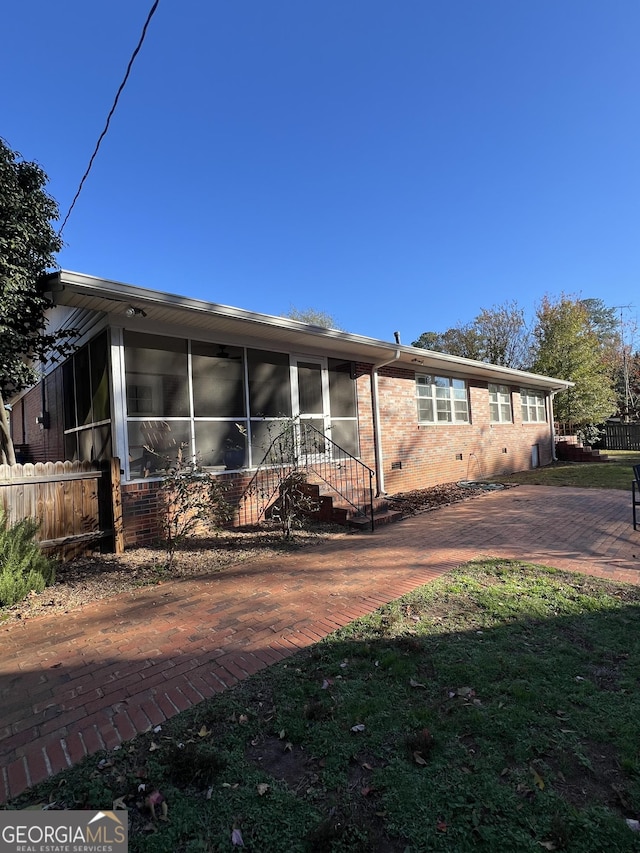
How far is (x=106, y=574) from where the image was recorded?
471cm

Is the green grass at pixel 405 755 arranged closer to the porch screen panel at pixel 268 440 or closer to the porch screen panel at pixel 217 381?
the porch screen panel at pixel 268 440

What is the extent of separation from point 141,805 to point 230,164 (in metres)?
12.2

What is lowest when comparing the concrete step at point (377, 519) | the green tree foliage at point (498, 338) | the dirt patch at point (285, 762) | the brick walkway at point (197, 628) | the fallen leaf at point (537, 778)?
the dirt patch at point (285, 762)

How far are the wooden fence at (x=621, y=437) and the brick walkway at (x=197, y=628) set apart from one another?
65.5ft

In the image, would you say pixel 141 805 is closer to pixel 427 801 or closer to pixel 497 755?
pixel 427 801

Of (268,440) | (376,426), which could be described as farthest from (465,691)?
(376,426)

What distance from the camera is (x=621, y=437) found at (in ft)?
74.8

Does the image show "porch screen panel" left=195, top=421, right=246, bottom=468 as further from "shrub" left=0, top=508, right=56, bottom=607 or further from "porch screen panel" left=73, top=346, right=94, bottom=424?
"shrub" left=0, top=508, right=56, bottom=607

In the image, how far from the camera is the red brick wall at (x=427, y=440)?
31.9 feet

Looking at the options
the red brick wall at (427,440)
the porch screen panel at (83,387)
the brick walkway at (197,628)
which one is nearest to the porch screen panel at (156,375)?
the porch screen panel at (83,387)

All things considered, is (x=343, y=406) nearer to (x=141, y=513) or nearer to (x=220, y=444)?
(x=220, y=444)

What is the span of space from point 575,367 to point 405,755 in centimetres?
2235

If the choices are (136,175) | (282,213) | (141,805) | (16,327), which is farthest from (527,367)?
(141,805)
